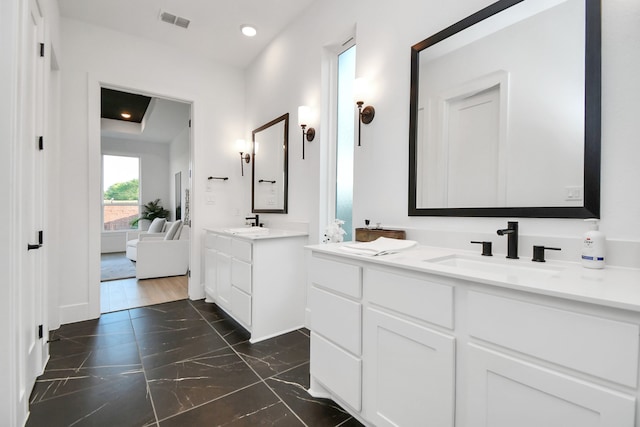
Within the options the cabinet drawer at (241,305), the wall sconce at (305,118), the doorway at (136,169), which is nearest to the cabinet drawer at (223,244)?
the cabinet drawer at (241,305)

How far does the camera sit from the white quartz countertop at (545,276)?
0.74 m

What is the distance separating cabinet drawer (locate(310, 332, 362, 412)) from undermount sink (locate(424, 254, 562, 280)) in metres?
0.64

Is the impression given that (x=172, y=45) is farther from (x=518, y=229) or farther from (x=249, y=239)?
(x=518, y=229)

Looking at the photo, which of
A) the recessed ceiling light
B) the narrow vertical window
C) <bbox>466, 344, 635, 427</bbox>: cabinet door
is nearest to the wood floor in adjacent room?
the narrow vertical window

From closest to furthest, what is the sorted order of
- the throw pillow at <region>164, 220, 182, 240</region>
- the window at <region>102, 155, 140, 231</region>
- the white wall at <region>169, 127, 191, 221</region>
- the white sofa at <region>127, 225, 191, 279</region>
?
1. the white sofa at <region>127, 225, 191, 279</region>
2. the throw pillow at <region>164, 220, 182, 240</region>
3. the white wall at <region>169, 127, 191, 221</region>
4. the window at <region>102, 155, 140, 231</region>

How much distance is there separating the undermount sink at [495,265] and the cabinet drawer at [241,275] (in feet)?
5.19

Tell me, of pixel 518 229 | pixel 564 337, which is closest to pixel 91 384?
pixel 564 337

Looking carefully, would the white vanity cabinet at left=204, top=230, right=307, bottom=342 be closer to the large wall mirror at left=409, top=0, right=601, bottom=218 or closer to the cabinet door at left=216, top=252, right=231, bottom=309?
the cabinet door at left=216, top=252, right=231, bottom=309

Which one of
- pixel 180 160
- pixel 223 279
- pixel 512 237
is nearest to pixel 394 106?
pixel 512 237

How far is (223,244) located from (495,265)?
93.5 inches

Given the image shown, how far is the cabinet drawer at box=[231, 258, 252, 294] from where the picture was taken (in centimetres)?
241

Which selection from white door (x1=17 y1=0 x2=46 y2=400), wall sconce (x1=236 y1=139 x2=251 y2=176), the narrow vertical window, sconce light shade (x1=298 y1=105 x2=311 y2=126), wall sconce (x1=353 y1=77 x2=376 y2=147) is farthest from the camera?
wall sconce (x1=236 y1=139 x2=251 y2=176)

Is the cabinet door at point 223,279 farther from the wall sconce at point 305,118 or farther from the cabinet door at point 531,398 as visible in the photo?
the cabinet door at point 531,398

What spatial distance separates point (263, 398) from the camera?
1.67 metres
